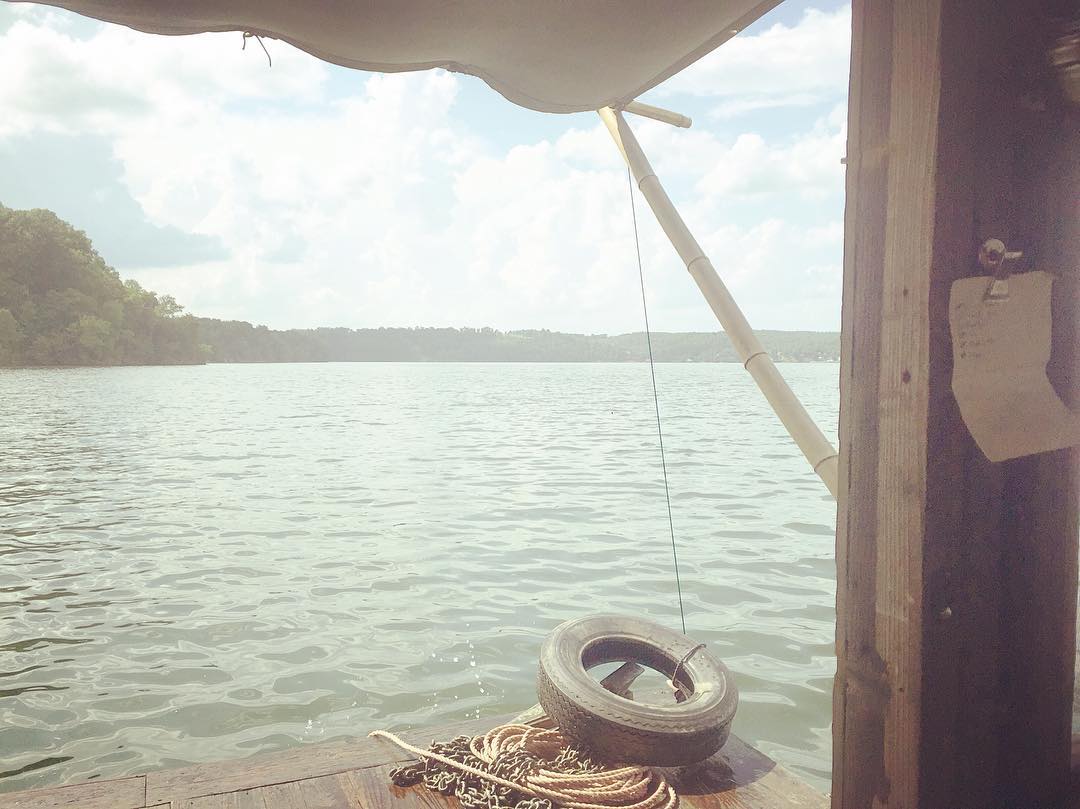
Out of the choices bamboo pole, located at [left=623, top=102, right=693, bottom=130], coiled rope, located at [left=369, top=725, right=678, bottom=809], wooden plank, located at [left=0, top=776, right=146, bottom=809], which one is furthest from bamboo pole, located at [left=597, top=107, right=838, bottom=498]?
wooden plank, located at [left=0, top=776, right=146, bottom=809]

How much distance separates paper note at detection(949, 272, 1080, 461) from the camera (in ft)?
3.36

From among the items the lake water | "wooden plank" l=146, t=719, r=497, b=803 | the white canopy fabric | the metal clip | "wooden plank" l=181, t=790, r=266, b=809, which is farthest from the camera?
the lake water

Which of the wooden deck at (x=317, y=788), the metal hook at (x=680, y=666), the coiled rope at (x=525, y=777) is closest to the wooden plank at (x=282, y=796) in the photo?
the wooden deck at (x=317, y=788)

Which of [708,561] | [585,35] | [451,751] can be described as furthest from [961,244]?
[708,561]

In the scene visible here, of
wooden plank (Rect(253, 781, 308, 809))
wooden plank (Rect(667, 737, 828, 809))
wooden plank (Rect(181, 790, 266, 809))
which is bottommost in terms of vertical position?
wooden plank (Rect(667, 737, 828, 809))

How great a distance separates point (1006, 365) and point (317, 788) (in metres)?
2.50

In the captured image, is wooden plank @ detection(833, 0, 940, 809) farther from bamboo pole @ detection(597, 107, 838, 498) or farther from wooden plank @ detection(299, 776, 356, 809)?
wooden plank @ detection(299, 776, 356, 809)

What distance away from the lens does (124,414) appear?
27531mm

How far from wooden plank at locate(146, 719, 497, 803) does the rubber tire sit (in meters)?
0.60

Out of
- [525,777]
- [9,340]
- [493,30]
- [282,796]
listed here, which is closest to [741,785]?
[525,777]

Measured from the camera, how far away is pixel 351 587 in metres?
7.69

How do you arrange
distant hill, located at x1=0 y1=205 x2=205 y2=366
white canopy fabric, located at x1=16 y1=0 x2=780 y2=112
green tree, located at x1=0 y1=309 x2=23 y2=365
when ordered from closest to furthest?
1. white canopy fabric, located at x1=16 y1=0 x2=780 y2=112
2. green tree, located at x1=0 y1=309 x2=23 y2=365
3. distant hill, located at x1=0 y1=205 x2=205 y2=366

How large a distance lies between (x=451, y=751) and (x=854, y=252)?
94.8 inches

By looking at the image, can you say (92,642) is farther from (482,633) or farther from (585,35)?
(585,35)
